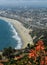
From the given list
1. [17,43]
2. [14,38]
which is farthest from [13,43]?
[14,38]

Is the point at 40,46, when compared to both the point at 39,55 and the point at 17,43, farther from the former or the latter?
the point at 17,43

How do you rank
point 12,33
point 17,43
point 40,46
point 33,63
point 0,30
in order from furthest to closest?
point 0,30
point 12,33
point 17,43
point 33,63
point 40,46

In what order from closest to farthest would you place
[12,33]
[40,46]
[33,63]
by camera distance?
[40,46] → [33,63] → [12,33]

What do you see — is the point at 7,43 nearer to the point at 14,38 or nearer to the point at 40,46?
the point at 14,38

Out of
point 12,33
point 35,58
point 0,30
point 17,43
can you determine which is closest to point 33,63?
point 35,58

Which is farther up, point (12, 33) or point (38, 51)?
point (38, 51)

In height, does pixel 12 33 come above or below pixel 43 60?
below

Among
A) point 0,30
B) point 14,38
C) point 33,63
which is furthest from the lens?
point 0,30

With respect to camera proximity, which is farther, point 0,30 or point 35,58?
point 0,30

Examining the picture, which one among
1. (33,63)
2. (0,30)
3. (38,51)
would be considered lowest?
(0,30)
